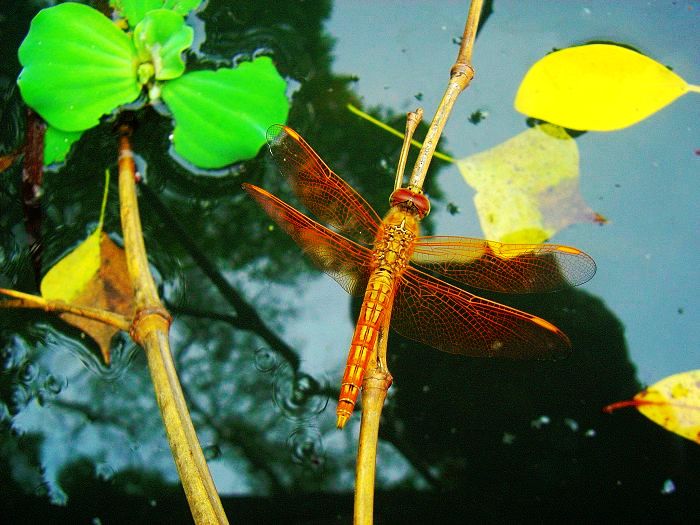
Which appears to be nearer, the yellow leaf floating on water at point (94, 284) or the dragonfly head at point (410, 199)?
the dragonfly head at point (410, 199)

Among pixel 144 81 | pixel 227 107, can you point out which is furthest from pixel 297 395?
pixel 144 81

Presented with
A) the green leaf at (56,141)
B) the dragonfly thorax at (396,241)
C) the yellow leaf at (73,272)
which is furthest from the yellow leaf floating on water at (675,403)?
the green leaf at (56,141)

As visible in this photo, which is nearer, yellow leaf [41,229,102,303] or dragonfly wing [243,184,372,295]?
dragonfly wing [243,184,372,295]

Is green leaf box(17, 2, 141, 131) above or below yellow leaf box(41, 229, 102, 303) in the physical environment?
above

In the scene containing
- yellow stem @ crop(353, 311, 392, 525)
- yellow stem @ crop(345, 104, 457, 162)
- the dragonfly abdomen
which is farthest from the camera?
yellow stem @ crop(345, 104, 457, 162)

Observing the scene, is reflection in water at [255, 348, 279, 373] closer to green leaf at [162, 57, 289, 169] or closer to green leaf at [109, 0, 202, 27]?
green leaf at [162, 57, 289, 169]

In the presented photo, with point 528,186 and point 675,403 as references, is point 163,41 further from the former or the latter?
point 675,403

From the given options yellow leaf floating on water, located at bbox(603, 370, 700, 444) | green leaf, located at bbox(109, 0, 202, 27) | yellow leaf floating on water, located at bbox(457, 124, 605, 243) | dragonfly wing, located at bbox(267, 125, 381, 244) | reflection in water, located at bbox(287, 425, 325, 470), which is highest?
green leaf, located at bbox(109, 0, 202, 27)

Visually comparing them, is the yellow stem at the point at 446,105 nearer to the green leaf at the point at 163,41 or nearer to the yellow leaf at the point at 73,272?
the green leaf at the point at 163,41

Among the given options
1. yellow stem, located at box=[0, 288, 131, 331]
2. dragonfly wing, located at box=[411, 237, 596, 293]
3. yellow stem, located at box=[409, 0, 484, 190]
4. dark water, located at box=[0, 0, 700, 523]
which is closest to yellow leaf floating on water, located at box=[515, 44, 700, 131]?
dark water, located at box=[0, 0, 700, 523]
